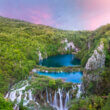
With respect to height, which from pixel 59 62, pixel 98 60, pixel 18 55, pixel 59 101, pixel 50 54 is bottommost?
pixel 59 101

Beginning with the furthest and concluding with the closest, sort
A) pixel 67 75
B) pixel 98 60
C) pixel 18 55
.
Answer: pixel 18 55, pixel 67 75, pixel 98 60

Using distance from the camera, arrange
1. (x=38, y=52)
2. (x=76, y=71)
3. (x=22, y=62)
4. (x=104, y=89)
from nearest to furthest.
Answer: (x=104, y=89), (x=76, y=71), (x=22, y=62), (x=38, y=52)

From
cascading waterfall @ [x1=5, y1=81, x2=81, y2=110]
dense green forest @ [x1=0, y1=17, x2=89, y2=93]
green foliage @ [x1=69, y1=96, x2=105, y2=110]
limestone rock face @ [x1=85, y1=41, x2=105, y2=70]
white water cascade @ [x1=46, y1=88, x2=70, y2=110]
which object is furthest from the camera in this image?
dense green forest @ [x1=0, y1=17, x2=89, y2=93]

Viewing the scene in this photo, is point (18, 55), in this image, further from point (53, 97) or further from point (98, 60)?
point (98, 60)

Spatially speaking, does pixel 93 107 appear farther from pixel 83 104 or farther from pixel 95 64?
pixel 95 64

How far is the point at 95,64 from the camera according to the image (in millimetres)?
20141

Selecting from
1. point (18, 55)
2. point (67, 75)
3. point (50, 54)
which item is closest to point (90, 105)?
point (67, 75)

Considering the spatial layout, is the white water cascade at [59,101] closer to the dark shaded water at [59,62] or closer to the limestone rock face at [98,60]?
the limestone rock face at [98,60]

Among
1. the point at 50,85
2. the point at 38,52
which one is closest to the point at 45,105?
the point at 50,85

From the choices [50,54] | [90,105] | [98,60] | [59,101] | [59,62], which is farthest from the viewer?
[50,54]

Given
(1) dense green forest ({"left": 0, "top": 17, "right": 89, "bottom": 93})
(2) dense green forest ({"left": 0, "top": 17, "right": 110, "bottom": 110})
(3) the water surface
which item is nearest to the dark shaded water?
(2) dense green forest ({"left": 0, "top": 17, "right": 110, "bottom": 110})

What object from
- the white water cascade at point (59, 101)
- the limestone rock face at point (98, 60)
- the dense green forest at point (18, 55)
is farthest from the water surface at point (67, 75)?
the limestone rock face at point (98, 60)

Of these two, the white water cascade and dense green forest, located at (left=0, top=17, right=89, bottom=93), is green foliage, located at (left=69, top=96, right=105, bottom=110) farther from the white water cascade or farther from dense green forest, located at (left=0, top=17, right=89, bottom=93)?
dense green forest, located at (left=0, top=17, right=89, bottom=93)

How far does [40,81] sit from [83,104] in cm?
1410
